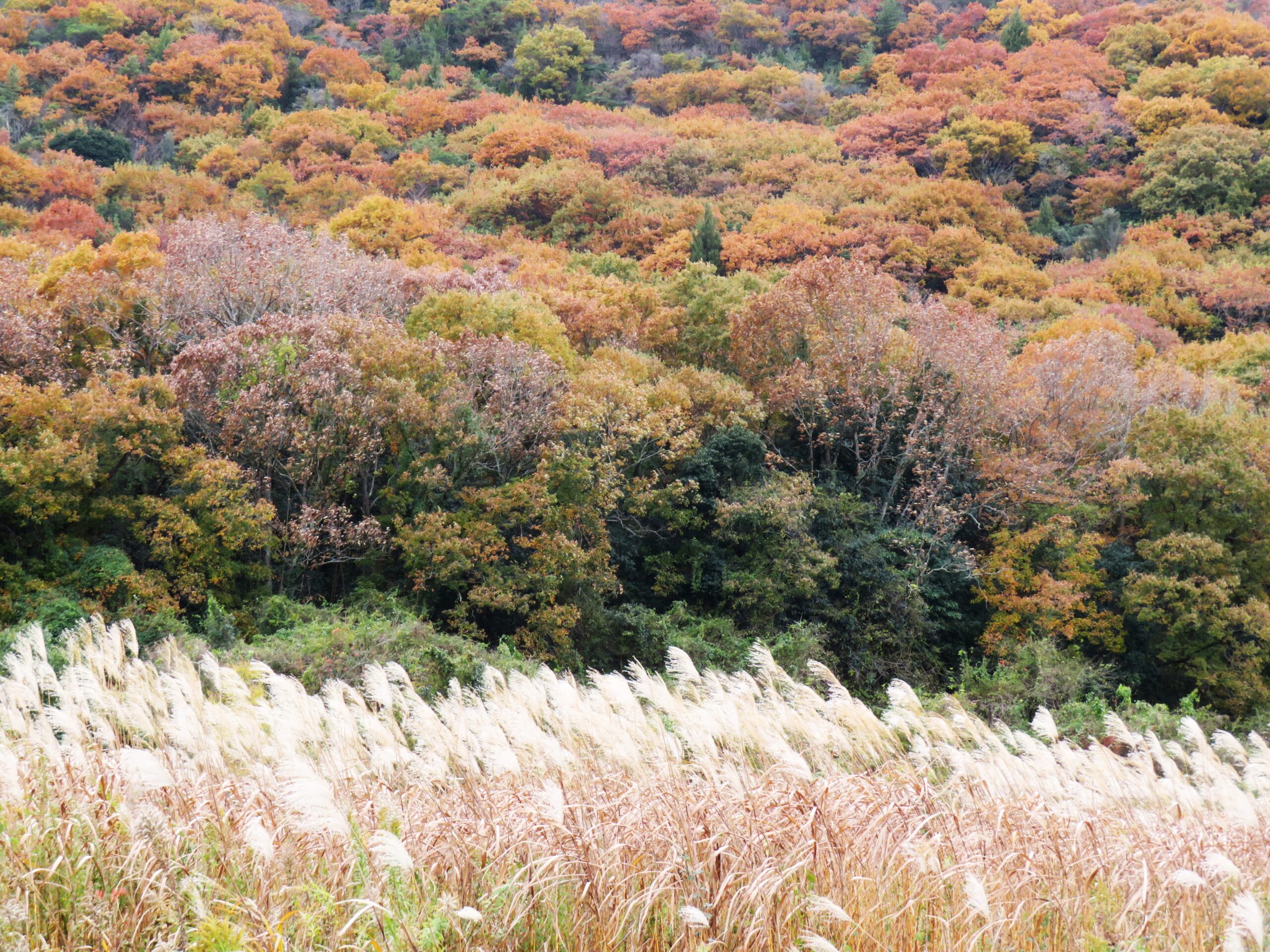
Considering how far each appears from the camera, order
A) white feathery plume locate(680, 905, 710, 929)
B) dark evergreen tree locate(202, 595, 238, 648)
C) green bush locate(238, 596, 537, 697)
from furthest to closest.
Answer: dark evergreen tree locate(202, 595, 238, 648) → green bush locate(238, 596, 537, 697) → white feathery plume locate(680, 905, 710, 929)

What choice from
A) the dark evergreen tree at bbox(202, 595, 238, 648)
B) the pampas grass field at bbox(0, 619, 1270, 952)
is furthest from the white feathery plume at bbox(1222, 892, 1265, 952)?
the dark evergreen tree at bbox(202, 595, 238, 648)

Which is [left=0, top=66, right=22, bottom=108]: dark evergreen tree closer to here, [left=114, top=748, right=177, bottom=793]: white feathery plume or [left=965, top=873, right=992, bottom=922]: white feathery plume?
[left=114, top=748, right=177, bottom=793]: white feathery plume

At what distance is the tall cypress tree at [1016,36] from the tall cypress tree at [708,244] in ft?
116

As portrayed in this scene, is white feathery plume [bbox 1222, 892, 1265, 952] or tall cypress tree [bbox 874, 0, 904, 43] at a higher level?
tall cypress tree [bbox 874, 0, 904, 43]

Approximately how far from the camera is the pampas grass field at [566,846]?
134 inches

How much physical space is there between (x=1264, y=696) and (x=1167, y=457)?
508 centimetres

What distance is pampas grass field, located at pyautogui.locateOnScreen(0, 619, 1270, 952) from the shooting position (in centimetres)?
340

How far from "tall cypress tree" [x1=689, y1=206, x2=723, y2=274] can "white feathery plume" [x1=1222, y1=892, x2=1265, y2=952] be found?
104 ft

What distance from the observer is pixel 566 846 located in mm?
3645

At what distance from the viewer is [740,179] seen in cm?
4494

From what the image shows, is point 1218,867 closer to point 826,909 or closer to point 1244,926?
point 1244,926

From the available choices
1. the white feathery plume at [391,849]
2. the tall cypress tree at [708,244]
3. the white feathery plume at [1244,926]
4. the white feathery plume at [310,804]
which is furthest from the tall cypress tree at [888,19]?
the white feathery plume at [391,849]

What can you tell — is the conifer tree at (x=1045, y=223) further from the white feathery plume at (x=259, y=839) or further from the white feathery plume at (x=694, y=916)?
the white feathery plume at (x=259, y=839)

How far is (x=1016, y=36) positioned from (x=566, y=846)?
220 ft
